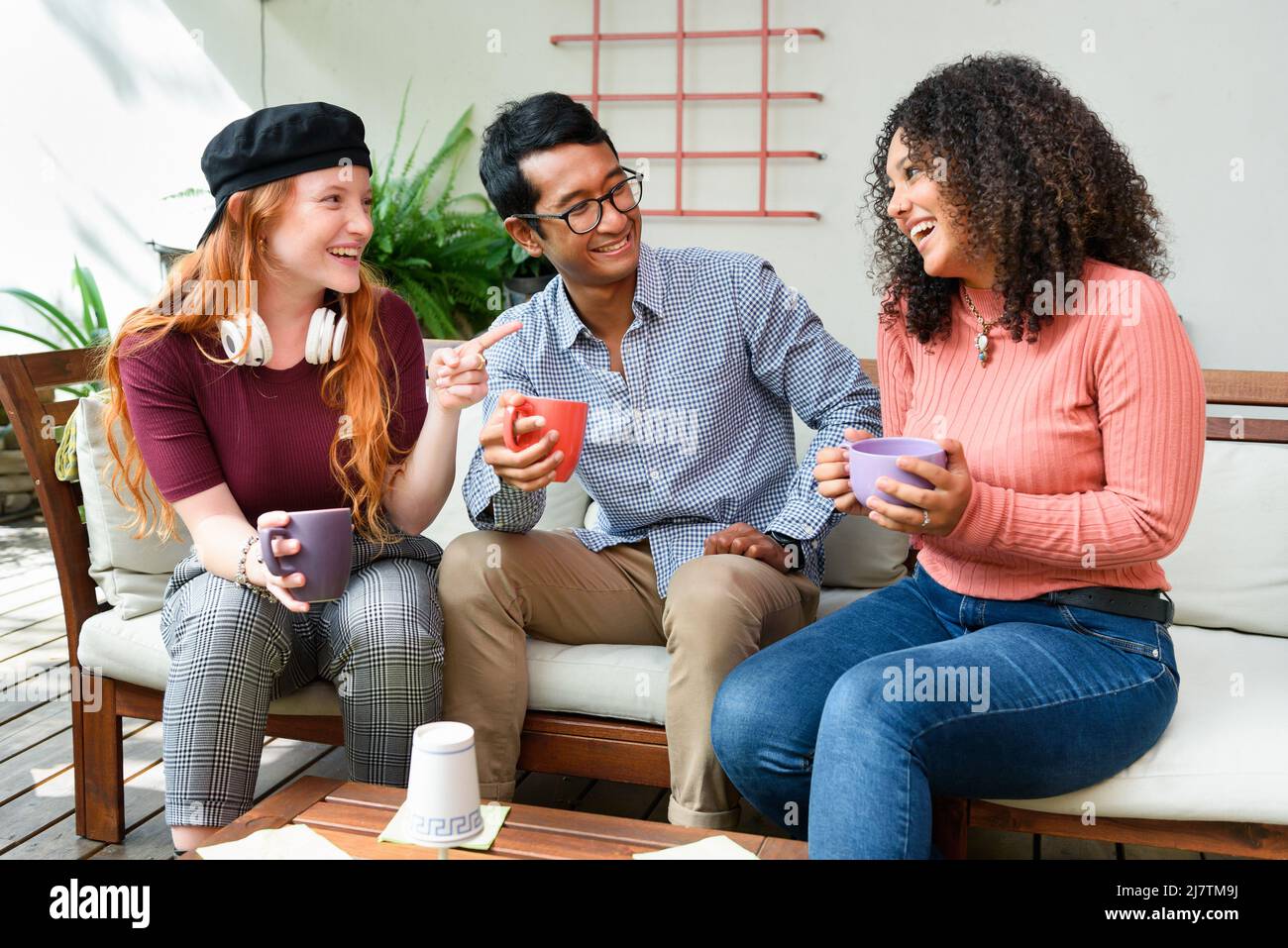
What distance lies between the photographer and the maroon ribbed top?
1.73 meters

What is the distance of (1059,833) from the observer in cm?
156

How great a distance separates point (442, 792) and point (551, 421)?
25.5 inches

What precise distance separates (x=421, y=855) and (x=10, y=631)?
8.39 ft

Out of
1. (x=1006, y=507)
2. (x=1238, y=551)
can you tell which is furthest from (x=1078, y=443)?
(x=1238, y=551)

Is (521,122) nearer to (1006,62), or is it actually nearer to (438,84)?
(1006,62)

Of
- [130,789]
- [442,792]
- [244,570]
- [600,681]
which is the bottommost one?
[130,789]

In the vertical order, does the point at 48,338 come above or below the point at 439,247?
below

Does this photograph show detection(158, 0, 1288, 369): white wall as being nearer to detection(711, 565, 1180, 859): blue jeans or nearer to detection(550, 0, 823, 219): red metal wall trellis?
detection(550, 0, 823, 219): red metal wall trellis

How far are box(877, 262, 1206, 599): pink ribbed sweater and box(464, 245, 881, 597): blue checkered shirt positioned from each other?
0.37m

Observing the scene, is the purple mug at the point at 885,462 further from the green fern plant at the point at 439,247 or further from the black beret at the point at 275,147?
the green fern plant at the point at 439,247

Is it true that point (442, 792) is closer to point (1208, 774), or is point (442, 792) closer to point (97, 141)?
point (1208, 774)

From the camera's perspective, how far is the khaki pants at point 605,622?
1690 mm

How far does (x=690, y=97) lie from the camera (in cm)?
473
